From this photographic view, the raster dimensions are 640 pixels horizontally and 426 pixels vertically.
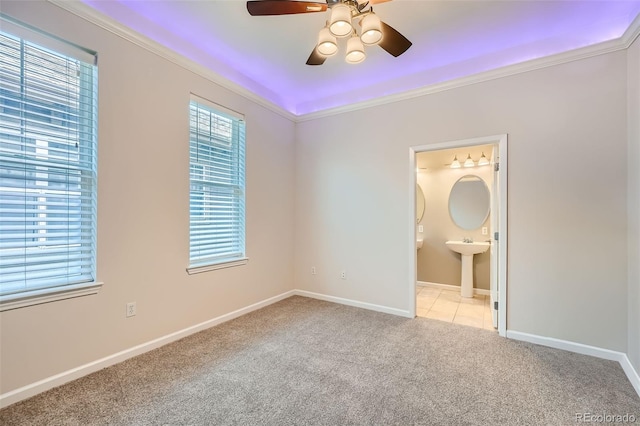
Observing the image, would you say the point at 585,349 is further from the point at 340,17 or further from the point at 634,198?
the point at 340,17

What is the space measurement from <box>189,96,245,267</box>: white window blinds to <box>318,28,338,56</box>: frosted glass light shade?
62.8 inches

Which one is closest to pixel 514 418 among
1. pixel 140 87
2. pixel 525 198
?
pixel 525 198

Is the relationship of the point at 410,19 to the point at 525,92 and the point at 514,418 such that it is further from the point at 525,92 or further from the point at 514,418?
the point at 514,418

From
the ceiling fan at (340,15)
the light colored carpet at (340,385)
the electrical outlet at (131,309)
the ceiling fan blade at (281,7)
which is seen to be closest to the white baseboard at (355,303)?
the light colored carpet at (340,385)

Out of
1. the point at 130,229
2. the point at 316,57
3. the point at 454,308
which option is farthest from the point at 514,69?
the point at 130,229

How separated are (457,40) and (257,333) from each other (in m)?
3.66

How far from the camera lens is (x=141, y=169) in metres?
2.51

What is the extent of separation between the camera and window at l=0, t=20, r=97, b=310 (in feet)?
6.09

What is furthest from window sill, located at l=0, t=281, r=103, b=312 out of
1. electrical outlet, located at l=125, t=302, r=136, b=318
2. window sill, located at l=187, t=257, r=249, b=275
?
window sill, located at l=187, t=257, r=249, b=275

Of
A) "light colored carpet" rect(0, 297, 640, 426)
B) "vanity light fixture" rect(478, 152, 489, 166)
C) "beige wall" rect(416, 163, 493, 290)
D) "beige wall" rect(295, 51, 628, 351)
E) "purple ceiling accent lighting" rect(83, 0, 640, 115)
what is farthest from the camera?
"beige wall" rect(416, 163, 493, 290)

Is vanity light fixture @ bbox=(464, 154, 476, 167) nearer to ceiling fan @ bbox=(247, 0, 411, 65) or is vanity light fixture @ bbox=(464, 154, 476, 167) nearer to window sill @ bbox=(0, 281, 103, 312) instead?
ceiling fan @ bbox=(247, 0, 411, 65)

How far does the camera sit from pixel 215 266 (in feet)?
10.4

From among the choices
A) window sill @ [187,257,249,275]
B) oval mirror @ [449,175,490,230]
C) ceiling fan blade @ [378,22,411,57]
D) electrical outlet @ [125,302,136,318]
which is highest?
ceiling fan blade @ [378,22,411,57]

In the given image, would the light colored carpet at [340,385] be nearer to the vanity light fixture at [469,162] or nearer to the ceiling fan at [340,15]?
the ceiling fan at [340,15]
